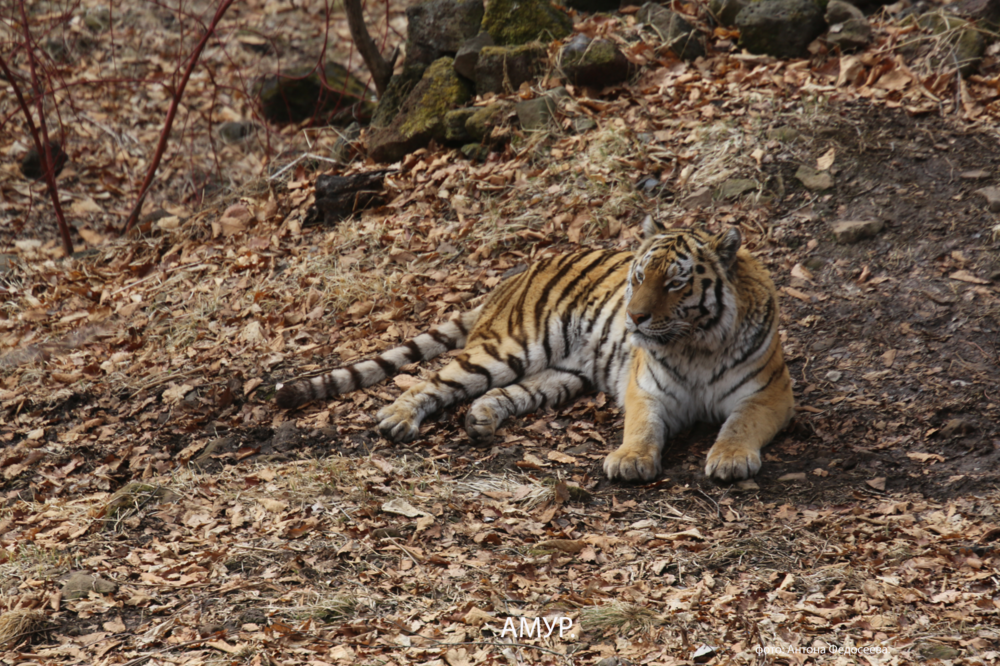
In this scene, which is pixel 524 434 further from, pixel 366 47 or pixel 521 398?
pixel 366 47

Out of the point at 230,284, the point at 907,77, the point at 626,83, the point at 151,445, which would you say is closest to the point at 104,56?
the point at 230,284

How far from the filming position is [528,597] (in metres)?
3.25

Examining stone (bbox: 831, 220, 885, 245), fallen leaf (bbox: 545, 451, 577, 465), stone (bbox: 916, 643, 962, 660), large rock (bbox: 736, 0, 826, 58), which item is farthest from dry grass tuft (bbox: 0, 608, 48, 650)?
large rock (bbox: 736, 0, 826, 58)

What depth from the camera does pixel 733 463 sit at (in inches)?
155

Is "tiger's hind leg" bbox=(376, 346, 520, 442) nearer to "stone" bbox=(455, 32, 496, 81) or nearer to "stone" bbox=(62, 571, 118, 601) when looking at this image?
"stone" bbox=(62, 571, 118, 601)

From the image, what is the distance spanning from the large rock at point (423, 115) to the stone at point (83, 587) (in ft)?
16.8

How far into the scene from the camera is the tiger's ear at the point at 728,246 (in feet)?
13.7

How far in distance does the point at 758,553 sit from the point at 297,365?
3.28 metres

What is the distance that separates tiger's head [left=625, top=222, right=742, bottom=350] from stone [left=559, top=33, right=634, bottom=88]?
3632mm

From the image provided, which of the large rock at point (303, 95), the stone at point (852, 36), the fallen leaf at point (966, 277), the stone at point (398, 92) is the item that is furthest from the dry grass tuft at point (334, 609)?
the large rock at point (303, 95)

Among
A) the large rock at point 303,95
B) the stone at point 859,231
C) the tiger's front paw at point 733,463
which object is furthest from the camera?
the large rock at point 303,95

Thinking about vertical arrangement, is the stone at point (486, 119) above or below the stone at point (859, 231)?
above

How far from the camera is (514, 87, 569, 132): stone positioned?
733 cm

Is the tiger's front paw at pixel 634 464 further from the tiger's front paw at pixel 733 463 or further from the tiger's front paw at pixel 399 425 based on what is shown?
the tiger's front paw at pixel 399 425
